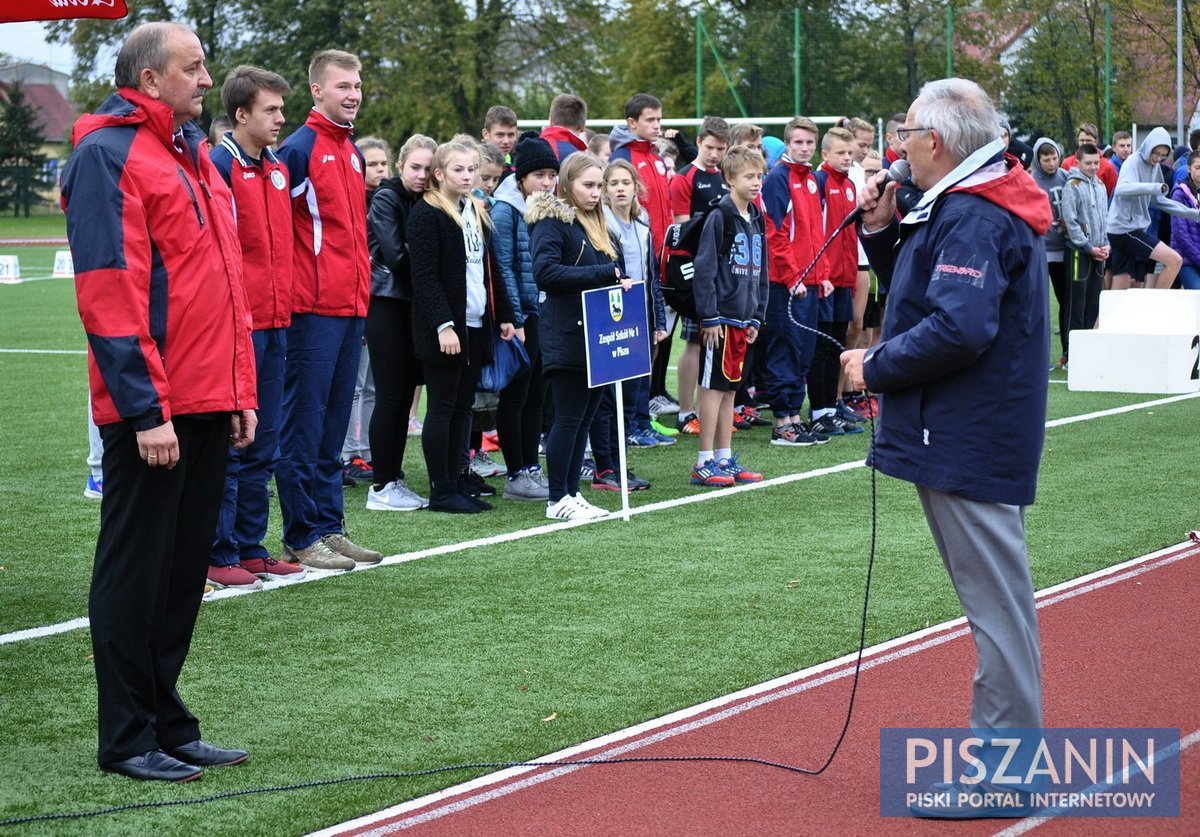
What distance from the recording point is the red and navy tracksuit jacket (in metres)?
4.52

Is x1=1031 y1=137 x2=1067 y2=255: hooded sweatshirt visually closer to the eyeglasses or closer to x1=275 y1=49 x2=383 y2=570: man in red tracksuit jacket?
x1=275 y1=49 x2=383 y2=570: man in red tracksuit jacket

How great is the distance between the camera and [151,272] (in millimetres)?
4660

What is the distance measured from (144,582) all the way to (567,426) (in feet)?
14.0

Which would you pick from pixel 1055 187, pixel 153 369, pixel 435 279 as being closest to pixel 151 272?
pixel 153 369

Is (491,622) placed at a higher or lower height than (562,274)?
lower

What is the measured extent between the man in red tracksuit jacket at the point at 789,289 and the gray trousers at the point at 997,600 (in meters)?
7.05

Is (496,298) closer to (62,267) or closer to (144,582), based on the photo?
(144,582)

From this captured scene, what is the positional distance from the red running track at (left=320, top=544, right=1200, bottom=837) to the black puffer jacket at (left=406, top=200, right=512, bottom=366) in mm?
3388

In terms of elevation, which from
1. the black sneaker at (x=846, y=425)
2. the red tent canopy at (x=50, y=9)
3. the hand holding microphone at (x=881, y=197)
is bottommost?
the black sneaker at (x=846, y=425)

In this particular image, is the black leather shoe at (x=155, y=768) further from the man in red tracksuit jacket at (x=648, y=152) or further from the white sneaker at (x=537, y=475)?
the man in red tracksuit jacket at (x=648, y=152)

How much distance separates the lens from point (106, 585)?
4664 millimetres

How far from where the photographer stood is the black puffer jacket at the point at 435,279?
852cm

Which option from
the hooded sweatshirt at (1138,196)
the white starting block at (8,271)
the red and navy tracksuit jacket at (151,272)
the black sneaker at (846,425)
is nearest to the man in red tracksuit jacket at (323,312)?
the red and navy tracksuit jacket at (151,272)

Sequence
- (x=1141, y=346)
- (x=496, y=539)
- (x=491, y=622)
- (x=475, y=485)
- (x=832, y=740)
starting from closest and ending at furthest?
(x=832, y=740) → (x=491, y=622) → (x=496, y=539) → (x=475, y=485) → (x=1141, y=346)
